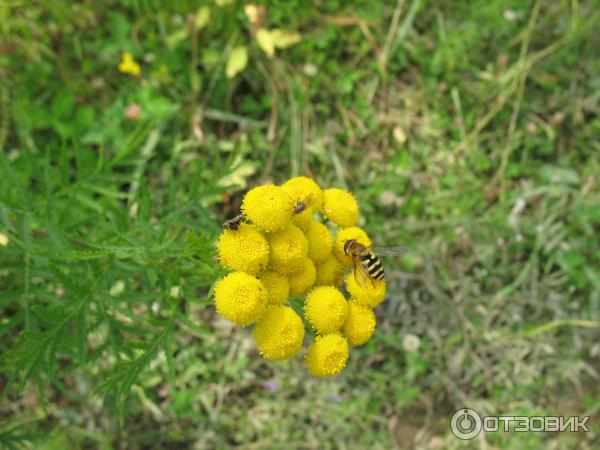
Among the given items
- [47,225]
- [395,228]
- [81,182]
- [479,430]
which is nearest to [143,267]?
[47,225]

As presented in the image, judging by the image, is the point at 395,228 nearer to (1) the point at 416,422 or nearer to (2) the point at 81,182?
(1) the point at 416,422

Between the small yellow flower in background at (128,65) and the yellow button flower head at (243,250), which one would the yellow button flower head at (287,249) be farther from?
the small yellow flower in background at (128,65)

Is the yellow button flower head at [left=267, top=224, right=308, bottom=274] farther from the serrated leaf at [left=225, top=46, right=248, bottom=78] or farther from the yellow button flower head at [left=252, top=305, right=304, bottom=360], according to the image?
the serrated leaf at [left=225, top=46, right=248, bottom=78]

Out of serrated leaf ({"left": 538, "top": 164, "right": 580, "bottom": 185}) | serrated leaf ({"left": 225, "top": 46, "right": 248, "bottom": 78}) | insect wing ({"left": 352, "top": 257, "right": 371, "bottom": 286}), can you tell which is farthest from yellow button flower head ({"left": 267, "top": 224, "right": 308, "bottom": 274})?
serrated leaf ({"left": 538, "top": 164, "right": 580, "bottom": 185})

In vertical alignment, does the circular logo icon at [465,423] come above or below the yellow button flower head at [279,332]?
below

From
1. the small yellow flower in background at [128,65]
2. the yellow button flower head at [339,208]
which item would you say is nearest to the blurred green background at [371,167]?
the small yellow flower in background at [128,65]

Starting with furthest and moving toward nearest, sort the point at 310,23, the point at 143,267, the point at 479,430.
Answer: the point at 310,23, the point at 479,430, the point at 143,267

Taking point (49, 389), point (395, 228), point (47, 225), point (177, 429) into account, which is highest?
point (47, 225)
